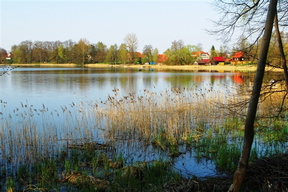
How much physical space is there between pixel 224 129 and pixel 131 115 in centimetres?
379

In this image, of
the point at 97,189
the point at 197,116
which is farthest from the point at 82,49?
the point at 97,189

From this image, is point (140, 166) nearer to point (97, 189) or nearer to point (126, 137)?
point (97, 189)

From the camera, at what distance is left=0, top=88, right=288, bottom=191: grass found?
616 cm

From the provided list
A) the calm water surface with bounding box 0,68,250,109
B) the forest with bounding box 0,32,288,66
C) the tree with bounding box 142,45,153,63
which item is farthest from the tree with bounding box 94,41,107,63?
the calm water surface with bounding box 0,68,250,109

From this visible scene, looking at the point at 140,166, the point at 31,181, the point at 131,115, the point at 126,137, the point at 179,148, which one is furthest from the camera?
the point at 131,115

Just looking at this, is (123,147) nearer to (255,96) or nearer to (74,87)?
(255,96)

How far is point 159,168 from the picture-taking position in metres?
6.75

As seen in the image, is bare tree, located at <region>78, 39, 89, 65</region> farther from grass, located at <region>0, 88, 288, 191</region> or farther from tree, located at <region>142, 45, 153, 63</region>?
grass, located at <region>0, 88, 288, 191</region>

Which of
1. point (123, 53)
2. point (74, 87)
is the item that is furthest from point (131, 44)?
point (74, 87)

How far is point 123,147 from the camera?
8.90 m

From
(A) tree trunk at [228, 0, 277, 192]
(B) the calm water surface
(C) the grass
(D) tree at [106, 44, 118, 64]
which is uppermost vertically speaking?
(D) tree at [106, 44, 118, 64]

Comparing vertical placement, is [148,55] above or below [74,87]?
above

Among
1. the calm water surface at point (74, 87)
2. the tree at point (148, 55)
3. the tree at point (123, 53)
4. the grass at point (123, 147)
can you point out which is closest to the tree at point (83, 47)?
the tree at point (123, 53)

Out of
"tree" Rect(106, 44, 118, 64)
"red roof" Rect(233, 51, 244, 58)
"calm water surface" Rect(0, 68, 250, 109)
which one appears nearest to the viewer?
"red roof" Rect(233, 51, 244, 58)
